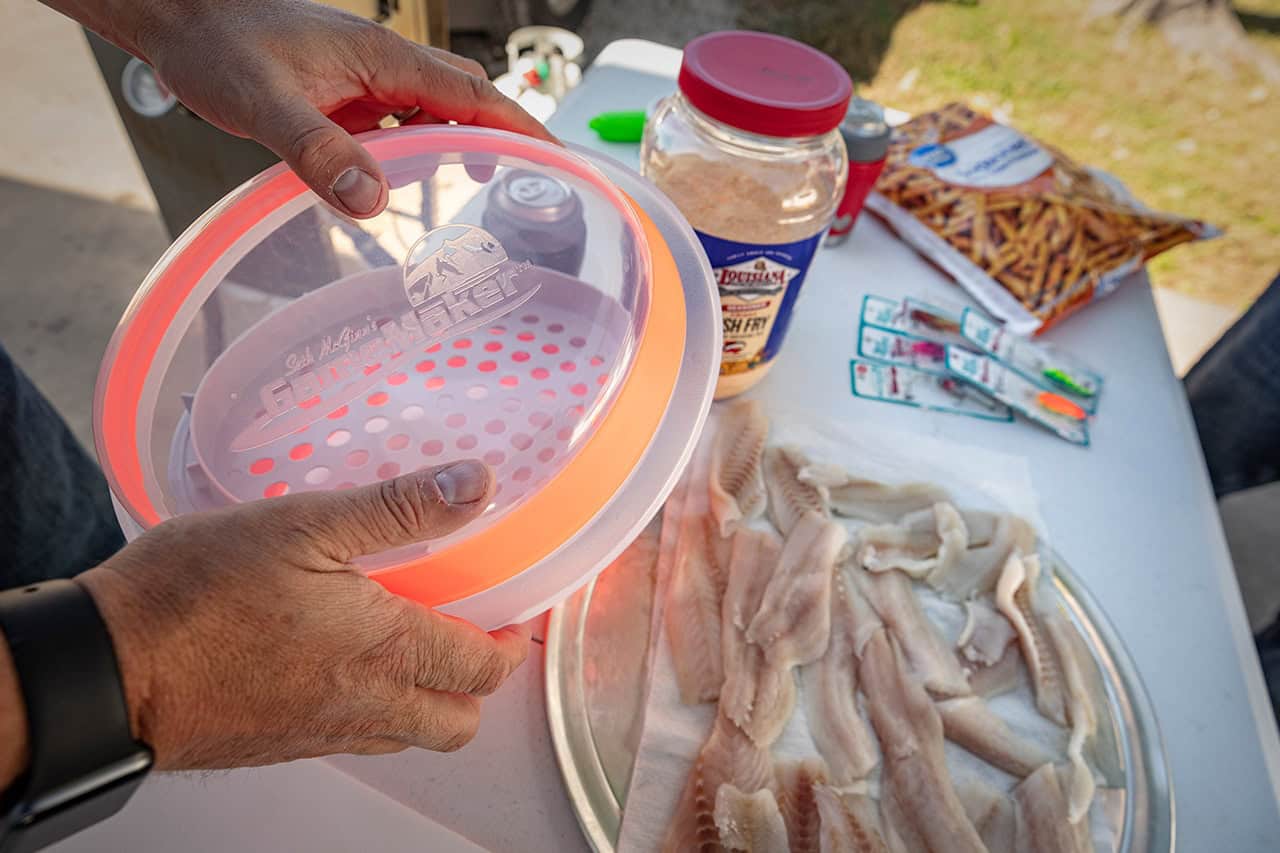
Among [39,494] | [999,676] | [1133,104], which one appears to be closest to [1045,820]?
[999,676]

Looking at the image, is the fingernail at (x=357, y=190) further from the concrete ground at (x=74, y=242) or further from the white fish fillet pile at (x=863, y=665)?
the concrete ground at (x=74, y=242)

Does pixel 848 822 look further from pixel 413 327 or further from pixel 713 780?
pixel 413 327

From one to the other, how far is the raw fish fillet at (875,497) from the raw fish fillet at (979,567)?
87 mm

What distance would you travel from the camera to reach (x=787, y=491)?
3.41ft

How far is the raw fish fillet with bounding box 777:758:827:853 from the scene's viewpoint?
2.49 ft

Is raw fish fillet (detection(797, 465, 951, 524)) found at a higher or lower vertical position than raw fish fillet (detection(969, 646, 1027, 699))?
higher

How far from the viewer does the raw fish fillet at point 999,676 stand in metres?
0.89

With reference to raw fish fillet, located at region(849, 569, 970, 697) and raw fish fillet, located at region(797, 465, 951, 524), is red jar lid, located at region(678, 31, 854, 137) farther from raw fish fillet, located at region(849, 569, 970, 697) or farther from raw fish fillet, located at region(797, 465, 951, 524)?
raw fish fillet, located at region(849, 569, 970, 697)

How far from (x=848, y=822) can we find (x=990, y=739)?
202 mm

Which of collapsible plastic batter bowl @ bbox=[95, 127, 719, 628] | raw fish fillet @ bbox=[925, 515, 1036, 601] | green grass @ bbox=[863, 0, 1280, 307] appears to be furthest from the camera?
green grass @ bbox=[863, 0, 1280, 307]

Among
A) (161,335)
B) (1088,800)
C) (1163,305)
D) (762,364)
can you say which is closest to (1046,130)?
(1163,305)

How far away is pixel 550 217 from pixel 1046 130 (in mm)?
4011

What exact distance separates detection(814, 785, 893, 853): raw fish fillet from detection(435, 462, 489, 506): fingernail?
1.68ft

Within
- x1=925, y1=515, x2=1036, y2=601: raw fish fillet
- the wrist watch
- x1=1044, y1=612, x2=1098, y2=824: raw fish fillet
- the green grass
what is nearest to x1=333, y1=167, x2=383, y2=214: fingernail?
the wrist watch
